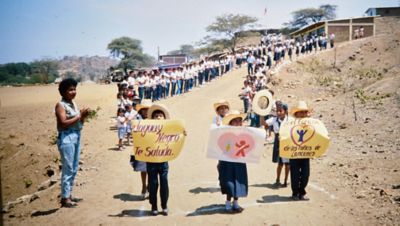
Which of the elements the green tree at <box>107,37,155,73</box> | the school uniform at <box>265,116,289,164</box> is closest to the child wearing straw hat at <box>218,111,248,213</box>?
the school uniform at <box>265,116,289,164</box>

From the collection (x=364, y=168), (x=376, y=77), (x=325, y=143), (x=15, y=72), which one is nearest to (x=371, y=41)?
(x=376, y=77)

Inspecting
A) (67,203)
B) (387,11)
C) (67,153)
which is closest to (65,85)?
(67,153)

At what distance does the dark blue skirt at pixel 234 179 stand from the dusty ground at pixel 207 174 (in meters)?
0.45

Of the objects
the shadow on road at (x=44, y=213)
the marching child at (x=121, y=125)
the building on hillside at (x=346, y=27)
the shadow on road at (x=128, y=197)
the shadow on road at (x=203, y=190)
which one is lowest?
the shadow on road at (x=44, y=213)

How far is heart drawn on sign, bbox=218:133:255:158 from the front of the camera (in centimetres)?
651

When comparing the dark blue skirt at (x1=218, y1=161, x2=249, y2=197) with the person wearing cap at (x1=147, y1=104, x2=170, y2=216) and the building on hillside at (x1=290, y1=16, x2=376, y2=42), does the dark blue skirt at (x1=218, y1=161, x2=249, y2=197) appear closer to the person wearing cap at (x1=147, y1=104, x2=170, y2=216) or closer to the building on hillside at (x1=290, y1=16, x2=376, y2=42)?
the person wearing cap at (x1=147, y1=104, x2=170, y2=216)

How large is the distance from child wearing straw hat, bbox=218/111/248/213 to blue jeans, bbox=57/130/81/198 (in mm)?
2723

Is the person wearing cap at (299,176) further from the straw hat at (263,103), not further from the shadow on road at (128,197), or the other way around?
the shadow on road at (128,197)

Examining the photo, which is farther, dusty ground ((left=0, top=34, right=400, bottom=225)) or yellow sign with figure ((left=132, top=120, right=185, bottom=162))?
dusty ground ((left=0, top=34, right=400, bottom=225))

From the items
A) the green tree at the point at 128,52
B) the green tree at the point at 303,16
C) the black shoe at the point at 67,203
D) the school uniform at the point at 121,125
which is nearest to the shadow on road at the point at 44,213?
the black shoe at the point at 67,203

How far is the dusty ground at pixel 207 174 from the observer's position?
664 centimetres

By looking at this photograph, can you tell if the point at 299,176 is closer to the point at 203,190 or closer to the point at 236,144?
the point at 236,144

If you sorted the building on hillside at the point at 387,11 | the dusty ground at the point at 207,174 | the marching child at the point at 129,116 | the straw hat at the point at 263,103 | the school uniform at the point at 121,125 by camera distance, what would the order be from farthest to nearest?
the building on hillside at the point at 387,11 → the school uniform at the point at 121,125 → the marching child at the point at 129,116 → the straw hat at the point at 263,103 → the dusty ground at the point at 207,174

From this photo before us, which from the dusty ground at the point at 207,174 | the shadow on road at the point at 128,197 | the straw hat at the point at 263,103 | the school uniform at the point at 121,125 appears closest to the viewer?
the dusty ground at the point at 207,174
